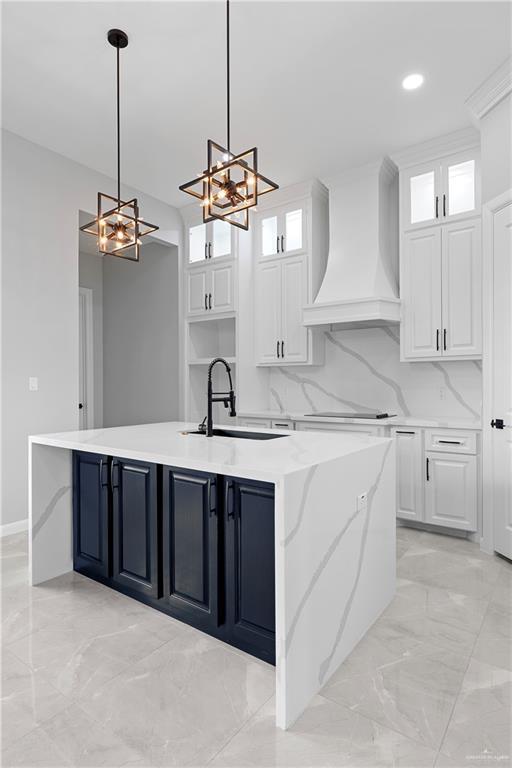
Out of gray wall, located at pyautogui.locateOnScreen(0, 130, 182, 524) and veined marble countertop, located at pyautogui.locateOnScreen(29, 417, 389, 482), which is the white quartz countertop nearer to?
veined marble countertop, located at pyautogui.locateOnScreen(29, 417, 389, 482)

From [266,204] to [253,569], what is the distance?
3869 mm

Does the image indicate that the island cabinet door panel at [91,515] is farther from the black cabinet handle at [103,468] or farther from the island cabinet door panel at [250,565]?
the island cabinet door panel at [250,565]

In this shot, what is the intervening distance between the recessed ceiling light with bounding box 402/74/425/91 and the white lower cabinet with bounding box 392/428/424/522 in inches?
95.0

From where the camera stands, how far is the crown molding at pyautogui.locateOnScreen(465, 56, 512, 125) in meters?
2.86

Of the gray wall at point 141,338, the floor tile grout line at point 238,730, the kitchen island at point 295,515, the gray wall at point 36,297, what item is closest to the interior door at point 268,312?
the gray wall at point 141,338

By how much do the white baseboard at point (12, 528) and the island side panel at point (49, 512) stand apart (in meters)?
1.00

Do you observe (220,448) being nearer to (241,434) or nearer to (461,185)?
(241,434)

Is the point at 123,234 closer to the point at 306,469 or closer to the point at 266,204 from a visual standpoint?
the point at 306,469


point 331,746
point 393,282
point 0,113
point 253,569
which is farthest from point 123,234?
point 331,746

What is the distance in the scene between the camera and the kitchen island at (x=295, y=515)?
1.56 meters

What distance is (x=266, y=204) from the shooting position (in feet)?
15.4

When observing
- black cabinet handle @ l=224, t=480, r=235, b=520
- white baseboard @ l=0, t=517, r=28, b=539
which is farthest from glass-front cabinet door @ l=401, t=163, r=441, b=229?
white baseboard @ l=0, t=517, r=28, b=539

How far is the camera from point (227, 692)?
1.70m

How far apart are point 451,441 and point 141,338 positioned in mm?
3716
